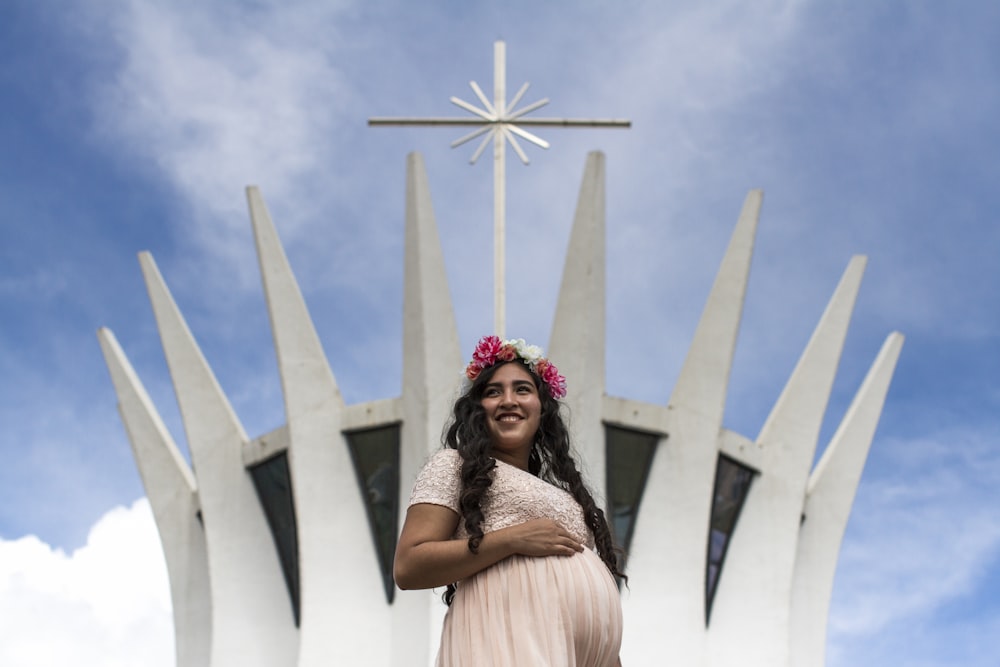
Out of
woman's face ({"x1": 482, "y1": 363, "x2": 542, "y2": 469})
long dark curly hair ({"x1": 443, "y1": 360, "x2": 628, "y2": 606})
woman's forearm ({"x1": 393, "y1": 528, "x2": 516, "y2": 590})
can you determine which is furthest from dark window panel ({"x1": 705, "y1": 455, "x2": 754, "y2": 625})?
woman's forearm ({"x1": 393, "y1": 528, "x2": 516, "y2": 590})

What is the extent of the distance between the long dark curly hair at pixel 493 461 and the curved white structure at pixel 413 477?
9.20 m

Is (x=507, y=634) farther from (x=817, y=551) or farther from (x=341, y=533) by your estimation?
(x=817, y=551)

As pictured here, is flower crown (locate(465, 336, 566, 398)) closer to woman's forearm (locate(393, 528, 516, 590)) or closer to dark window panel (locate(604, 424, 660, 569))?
woman's forearm (locate(393, 528, 516, 590))

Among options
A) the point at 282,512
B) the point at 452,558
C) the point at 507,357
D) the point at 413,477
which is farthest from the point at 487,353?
the point at 282,512

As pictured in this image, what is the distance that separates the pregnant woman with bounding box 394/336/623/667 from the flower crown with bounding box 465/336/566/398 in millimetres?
113

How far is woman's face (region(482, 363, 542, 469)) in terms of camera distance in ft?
13.1

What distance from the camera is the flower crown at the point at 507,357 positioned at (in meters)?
4.19

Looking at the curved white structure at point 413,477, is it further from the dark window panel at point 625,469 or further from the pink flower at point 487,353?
the pink flower at point 487,353

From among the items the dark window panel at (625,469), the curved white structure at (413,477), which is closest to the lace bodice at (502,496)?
the curved white structure at (413,477)

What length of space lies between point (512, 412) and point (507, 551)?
0.59 m

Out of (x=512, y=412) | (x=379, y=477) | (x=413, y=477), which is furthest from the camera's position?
(x=379, y=477)

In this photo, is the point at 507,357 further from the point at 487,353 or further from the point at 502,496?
A: the point at 502,496

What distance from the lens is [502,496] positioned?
3.77 m

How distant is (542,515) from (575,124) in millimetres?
14914
